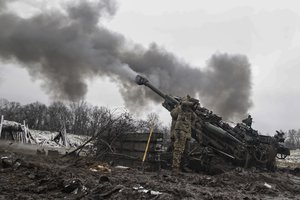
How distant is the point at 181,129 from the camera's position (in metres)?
11.8

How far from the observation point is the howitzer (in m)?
13.4

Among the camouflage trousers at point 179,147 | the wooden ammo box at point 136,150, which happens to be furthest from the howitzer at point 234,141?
the wooden ammo box at point 136,150

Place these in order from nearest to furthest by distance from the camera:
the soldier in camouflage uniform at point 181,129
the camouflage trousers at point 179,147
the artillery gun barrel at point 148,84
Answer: the camouflage trousers at point 179,147 → the soldier in camouflage uniform at point 181,129 → the artillery gun barrel at point 148,84

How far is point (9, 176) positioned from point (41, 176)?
26.9 inches

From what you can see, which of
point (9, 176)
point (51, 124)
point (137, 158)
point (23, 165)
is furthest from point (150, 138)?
point (51, 124)

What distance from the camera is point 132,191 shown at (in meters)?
5.27

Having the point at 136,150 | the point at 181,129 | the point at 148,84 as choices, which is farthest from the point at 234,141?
the point at 148,84

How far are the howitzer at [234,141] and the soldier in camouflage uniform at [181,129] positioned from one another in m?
1.26

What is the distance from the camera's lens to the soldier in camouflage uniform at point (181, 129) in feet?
38.0

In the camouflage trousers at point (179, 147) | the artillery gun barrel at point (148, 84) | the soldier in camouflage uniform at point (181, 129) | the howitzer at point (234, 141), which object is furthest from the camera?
the artillery gun barrel at point (148, 84)

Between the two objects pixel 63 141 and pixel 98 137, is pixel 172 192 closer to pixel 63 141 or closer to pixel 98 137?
pixel 98 137

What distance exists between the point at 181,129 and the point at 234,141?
8.86ft

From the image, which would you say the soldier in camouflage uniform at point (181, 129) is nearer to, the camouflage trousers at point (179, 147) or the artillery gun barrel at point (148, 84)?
the camouflage trousers at point (179, 147)

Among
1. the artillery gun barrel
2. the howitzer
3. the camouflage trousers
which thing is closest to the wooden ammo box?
the camouflage trousers
